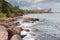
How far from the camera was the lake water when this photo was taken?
3.04 metres

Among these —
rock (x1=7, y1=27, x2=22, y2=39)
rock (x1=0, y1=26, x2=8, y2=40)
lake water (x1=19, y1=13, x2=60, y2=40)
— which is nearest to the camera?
rock (x1=0, y1=26, x2=8, y2=40)

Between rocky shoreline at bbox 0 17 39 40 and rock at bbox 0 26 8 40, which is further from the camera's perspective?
rocky shoreline at bbox 0 17 39 40

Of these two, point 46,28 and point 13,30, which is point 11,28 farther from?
point 46,28

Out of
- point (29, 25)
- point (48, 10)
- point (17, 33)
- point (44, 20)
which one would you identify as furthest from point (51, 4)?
point (17, 33)

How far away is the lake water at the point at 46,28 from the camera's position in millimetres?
3043

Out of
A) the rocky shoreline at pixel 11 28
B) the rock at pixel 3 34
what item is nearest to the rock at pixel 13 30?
the rocky shoreline at pixel 11 28

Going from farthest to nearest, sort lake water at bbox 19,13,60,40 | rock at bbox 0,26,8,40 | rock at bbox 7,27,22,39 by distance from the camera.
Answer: rock at bbox 7,27,22,39
lake water at bbox 19,13,60,40
rock at bbox 0,26,8,40

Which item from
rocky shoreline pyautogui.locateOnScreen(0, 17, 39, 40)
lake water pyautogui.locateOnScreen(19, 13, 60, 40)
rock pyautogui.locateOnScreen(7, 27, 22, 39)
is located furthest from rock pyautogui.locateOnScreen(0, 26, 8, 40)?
lake water pyautogui.locateOnScreen(19, 13, 60, 40)

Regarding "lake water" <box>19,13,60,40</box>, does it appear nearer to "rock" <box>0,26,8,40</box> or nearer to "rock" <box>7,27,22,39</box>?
"rock" <box>7,27,22,39</box>

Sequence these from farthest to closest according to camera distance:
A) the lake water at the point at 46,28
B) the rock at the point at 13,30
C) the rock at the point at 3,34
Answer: the rock at the point at 13,30
the lake water at the point at 46,28
the rock at the point at 3,34

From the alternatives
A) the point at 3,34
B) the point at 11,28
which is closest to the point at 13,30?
the point at 11,28

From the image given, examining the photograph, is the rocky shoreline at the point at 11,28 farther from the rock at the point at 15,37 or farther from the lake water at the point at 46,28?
the lake water at the point at 46,28

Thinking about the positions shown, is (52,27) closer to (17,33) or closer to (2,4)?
(17,33)

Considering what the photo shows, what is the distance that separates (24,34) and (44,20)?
1.55 ft
